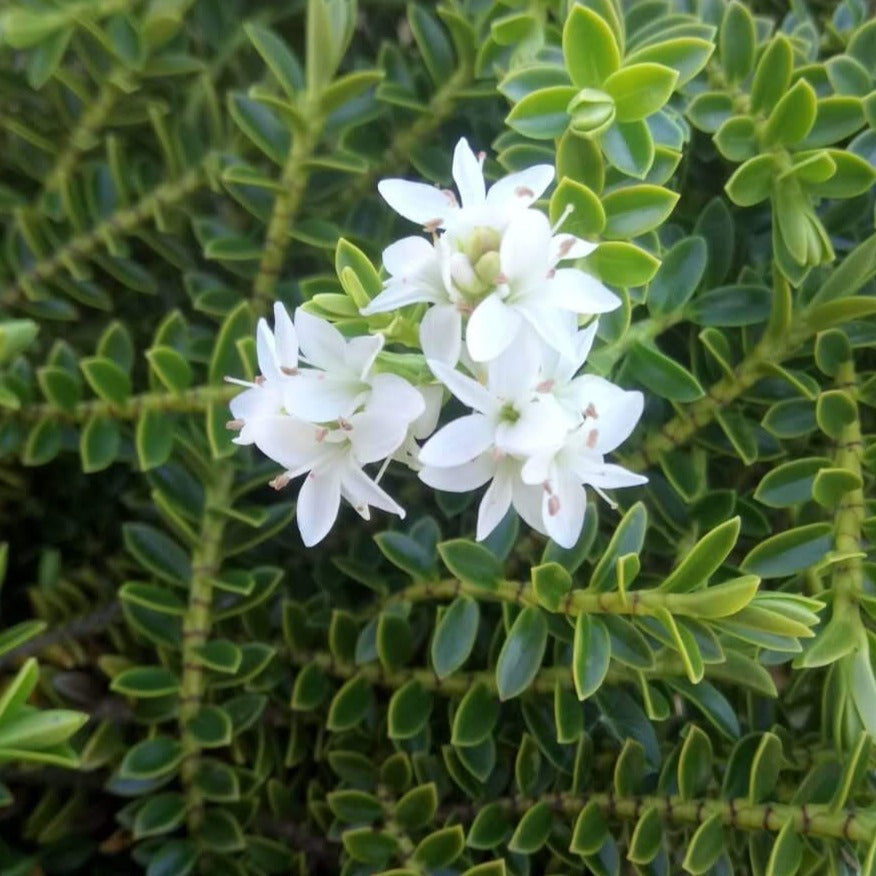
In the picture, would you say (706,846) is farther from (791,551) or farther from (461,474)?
(461,474)

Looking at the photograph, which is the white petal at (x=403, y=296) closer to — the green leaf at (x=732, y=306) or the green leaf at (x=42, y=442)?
the green leaf at (x=732, y=306)

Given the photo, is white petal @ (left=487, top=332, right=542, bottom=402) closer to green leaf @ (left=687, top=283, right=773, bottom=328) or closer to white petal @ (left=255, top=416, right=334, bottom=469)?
white petal @ (left=255, top=416, right=334, bottom=469)

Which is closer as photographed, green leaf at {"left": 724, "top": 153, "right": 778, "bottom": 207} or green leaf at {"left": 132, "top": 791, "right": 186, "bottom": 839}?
green leaf at {"left": 724, "top": 153, "right": 778, "bottom": 207}

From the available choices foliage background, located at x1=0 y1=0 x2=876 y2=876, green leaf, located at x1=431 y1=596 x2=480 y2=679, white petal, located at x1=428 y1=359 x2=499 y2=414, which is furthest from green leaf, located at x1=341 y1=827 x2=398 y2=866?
white petal, located at x1=428 y1=359 x2=499 y2=414

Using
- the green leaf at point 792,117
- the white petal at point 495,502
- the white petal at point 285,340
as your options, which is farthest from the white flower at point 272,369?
the green leaf at point 792,117

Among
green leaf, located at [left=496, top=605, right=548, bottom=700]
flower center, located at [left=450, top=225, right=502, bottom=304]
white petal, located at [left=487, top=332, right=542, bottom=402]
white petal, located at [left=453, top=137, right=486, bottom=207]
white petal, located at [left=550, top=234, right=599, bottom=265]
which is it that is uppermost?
white petal, located at [left=453, top=137, right=486, bottom=207]

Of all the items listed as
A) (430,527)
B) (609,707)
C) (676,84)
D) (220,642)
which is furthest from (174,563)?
(676,84)

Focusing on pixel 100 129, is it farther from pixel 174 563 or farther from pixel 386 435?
pixel 386 435
